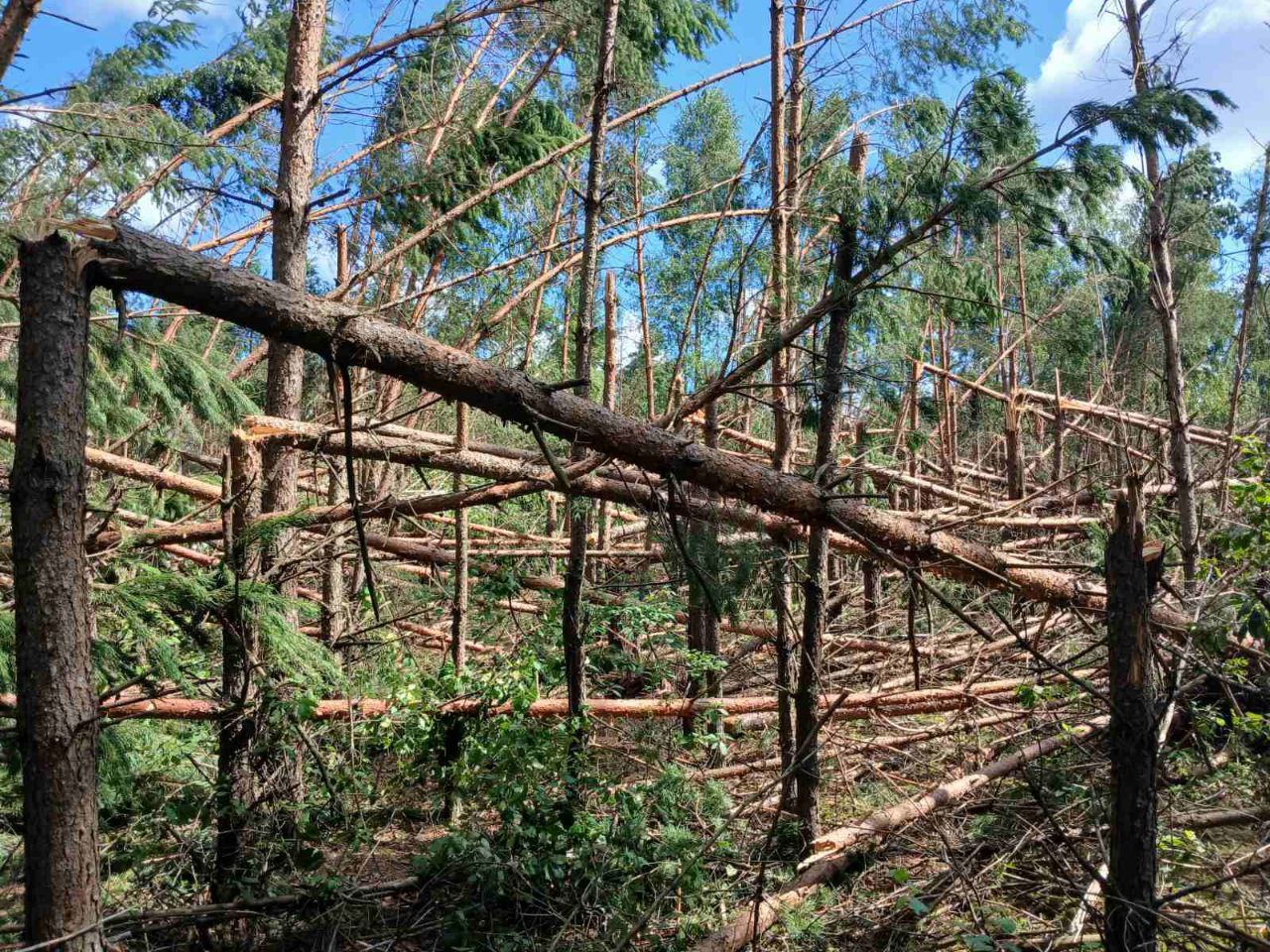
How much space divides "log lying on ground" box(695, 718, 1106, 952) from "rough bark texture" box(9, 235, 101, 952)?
9.26 ft

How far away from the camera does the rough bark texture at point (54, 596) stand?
263 centimetres

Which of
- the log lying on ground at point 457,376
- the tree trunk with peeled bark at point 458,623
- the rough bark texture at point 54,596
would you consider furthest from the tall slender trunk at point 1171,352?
the rough bark texture at point 54,596

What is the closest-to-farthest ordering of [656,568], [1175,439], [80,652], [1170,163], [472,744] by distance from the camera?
[80,652] → [472,744] → [1175,439] → [1170,163] → [656,568]

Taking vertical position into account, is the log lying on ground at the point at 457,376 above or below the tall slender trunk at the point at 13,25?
below

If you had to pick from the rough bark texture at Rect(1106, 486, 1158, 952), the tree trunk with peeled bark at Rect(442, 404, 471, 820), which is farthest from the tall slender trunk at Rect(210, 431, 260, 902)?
the rough bark texture at Rect(1106, 486, 1158, 952)

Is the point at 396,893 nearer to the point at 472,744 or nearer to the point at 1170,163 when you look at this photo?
the point at 472,744

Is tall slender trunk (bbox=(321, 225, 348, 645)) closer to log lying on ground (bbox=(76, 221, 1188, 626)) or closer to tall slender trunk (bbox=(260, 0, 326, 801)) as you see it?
tall slender trunk (bbox=(260, 0, 326, 801))

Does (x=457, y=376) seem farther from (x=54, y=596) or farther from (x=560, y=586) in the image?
(x=560, y=586)

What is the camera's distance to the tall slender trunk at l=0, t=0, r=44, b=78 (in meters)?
4.57

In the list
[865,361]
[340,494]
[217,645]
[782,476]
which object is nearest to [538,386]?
[782,476]

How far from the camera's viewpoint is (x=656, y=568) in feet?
31.3

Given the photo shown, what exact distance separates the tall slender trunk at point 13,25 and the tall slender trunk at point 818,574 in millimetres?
4325

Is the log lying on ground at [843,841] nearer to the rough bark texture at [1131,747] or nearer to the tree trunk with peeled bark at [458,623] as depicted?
the rough bark texture at [1131,747]

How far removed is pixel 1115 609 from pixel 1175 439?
217 inches
